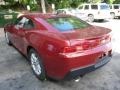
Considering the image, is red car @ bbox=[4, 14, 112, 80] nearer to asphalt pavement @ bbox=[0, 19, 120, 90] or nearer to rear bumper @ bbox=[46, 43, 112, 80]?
rear bumper @ bbox=[46, 43, 112, 80]

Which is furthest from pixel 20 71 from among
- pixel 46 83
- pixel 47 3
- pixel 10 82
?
pixel 47 3

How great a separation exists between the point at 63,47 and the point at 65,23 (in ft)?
3.98

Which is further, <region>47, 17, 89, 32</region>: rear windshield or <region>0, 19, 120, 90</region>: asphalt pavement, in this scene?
<region>47, 17, 89, 32</region>: rear windshield

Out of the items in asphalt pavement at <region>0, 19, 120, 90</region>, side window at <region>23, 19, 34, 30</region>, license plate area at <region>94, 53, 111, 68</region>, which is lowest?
asphalt pavement at <region>0, 19, 120, 90</region>

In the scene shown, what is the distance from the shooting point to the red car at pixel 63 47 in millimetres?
3764

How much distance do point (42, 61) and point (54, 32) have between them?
0.65 metres

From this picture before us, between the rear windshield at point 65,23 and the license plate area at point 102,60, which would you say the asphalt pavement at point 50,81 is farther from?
the rear windshield at point 65,23

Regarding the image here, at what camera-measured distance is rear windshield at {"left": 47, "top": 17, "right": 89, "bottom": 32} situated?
455 centimetres

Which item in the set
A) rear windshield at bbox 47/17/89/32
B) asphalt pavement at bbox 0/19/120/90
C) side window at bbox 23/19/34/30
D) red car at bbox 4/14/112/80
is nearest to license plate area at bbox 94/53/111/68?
red car at bbox 4/14/112/80

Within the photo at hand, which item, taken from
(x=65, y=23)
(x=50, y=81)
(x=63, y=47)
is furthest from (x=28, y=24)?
(x=63, y=47)

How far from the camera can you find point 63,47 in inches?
147

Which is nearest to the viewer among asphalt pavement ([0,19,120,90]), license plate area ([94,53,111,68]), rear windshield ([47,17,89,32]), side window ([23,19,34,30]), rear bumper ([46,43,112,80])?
rear bumper ([46,43,112,80])

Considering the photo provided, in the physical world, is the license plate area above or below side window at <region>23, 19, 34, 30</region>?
below

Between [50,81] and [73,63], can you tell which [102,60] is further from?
[50,81]
